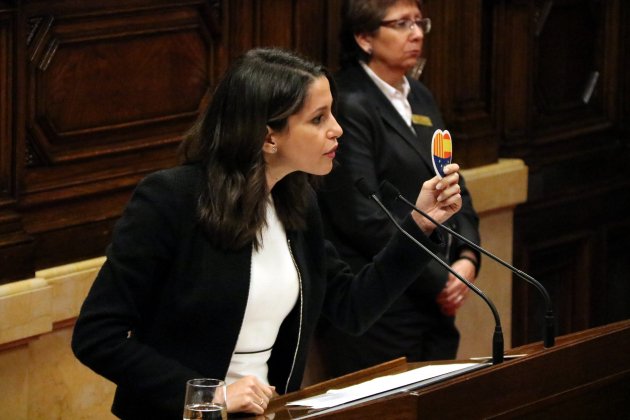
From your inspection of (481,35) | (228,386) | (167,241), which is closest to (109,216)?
(167,241)

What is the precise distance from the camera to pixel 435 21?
5.22 m

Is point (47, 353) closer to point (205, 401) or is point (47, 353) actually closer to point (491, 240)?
point (205, 401)

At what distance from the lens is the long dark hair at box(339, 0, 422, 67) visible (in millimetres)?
4305

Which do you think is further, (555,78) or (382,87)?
(555,78)

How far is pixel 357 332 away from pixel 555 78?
3.06 metres

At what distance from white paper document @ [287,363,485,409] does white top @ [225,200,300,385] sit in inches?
11.5

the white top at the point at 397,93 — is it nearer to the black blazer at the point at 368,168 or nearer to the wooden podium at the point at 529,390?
the black blazer at the point at 368,168

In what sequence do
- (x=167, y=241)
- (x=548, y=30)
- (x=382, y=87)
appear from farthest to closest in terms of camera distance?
(x=548, y=30) → (x=382, y=87) → (x=167, y=241)

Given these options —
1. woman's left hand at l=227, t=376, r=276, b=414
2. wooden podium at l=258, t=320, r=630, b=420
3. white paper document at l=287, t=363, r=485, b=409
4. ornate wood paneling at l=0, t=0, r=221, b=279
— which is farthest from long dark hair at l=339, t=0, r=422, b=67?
woman's left hand at l=227, t=376, r=276, b=414

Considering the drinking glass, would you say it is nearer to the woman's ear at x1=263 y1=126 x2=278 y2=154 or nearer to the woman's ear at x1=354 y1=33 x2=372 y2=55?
the woman's ear at x1=263 y1=126 x2=278 y2=154

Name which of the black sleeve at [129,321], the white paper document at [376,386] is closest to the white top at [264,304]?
the black sleeve at [129,321]

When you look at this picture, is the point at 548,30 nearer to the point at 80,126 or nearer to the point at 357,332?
the point at 80,126

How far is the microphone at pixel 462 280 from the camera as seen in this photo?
103 inches

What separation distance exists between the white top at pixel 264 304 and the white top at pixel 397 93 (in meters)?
1.42
